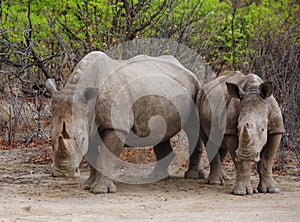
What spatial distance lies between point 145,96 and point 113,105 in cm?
64

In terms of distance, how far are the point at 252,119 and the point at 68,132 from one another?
217 centimetres

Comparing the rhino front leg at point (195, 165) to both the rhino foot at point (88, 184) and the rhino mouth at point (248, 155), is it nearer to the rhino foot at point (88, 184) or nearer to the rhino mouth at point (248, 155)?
the rhino foot at point (88, 184)

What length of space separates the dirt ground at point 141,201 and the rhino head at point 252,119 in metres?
0.59

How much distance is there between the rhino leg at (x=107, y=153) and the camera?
7.23 meters

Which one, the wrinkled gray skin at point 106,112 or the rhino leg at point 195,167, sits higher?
the wrinkled gray skin at point 106,112

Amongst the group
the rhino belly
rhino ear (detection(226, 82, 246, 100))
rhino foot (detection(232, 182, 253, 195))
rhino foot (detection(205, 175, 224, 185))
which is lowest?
rhino foot (detection(205, 175, 224, 185))

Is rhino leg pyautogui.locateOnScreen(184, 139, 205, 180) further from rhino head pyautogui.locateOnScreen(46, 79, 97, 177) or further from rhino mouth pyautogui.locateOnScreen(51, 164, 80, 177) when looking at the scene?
rhino mouth pyautogui.locateOnScreen(51, 164, 80, 177)

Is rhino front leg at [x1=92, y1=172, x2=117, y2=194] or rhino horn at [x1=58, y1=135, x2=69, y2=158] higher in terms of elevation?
rhino horn at [x1=58, y1=135, x2=69, y2=158]

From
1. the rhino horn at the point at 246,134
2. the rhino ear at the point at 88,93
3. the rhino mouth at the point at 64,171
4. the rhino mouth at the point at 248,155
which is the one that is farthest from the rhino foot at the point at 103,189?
the rhino horn at the point at 246,134

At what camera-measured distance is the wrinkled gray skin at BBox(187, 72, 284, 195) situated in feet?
22.4

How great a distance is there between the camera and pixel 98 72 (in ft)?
24.2

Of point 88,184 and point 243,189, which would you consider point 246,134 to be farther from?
point 88,184

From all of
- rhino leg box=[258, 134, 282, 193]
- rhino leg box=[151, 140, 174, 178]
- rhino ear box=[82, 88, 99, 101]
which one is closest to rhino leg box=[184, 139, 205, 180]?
rhino leg box=[151, 140, 174, 178]

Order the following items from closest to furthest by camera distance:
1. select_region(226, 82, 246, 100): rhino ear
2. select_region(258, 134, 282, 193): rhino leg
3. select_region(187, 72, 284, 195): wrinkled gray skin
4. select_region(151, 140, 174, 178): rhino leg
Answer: select_region(187, 72, 284, 195): wrinkled gray skin
select_region(226, 82, 246, 100): rhino ear
select_region(258, 134, 282, 193): rhino leg
select_region(151, 140, 174, 178): rhino leg
